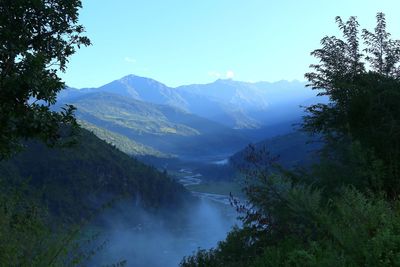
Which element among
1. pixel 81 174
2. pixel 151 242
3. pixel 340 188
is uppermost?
pixel 340 188

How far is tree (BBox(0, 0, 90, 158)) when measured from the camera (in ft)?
26.7

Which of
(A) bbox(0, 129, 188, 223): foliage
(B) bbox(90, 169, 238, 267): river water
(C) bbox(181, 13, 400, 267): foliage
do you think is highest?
(C) bbox(181, 13, 400, 267): foliage

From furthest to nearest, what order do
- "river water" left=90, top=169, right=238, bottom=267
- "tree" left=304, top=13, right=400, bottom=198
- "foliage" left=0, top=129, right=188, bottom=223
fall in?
"foliage" left=0, top=129, right=188, bottom=223, "river water" left=90, top=169, right=238, bottom=267, "tree" left=304, top=13, right=400, bottom=198

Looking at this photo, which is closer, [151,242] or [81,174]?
[151,242]

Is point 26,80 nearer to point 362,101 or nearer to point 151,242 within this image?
point 362,101

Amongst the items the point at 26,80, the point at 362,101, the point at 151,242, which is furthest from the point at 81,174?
the point at 26,80

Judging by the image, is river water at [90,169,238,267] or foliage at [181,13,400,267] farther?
river water at [90,169,238,267]

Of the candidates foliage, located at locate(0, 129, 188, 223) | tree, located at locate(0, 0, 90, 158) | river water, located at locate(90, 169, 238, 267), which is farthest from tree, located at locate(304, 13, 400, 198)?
foliage, located at locate(0, 129, 188, 223)

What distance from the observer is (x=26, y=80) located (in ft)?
26.3

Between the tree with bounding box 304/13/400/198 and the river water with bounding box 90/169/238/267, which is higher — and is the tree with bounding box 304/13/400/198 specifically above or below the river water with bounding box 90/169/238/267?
above

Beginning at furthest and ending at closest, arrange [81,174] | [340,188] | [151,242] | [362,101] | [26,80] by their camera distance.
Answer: [81,174], [151,242], [362,101], [340,188], [26,80]

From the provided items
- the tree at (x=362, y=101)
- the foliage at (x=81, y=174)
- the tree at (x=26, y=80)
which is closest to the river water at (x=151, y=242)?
the foliage at (x=81, y=174)

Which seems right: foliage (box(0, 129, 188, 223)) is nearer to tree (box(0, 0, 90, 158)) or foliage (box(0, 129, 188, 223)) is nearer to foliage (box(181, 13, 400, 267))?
foliage (box(181, 13, 400, 267))

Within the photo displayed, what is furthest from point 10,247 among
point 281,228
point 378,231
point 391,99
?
point 391,99
